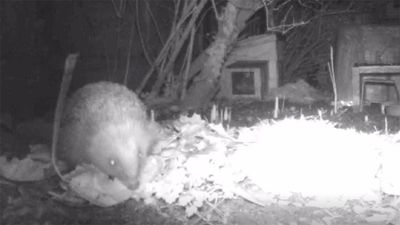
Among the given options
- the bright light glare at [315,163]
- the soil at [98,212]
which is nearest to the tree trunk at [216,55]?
the bright light glare at [315,163]

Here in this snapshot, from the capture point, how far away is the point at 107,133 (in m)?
5.30

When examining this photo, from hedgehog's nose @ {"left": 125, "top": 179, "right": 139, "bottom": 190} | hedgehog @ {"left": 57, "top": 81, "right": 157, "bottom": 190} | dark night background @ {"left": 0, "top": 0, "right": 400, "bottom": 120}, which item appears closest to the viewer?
hedgehog's nose @ {"left": 125, "top": 179, "right": 139, "bottom": 190}

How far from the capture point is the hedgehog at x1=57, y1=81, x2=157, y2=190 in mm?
5062

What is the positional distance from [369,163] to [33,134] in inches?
176

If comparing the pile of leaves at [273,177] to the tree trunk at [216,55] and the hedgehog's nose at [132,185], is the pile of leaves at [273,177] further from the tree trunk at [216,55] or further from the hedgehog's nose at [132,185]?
the tree trunk at [216,55]

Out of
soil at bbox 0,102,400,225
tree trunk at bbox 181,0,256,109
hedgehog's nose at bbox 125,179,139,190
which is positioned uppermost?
tree trunk at bbox 181,0,256,109

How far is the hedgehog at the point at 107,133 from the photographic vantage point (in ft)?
16.6

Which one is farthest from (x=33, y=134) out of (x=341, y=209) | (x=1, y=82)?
(x=341, y=209)

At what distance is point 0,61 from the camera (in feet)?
25.1

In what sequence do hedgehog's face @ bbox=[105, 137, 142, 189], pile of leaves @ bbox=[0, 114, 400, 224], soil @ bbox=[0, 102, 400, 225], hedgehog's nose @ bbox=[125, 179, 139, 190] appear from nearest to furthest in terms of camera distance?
1. soil @ bbox=[0, 102, 400, 225]
2. pile of leaves @ bbox=[0, 114, 400, 224]
3. hedgehog's nose @ bbox=[125, 179, 139, 190]
4. hedgehog's face @ bbox=[105, 137, 142, 189]

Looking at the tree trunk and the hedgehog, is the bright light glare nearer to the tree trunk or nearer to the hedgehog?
the hedgehog

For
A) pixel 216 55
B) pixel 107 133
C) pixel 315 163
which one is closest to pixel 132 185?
pixel 107 133

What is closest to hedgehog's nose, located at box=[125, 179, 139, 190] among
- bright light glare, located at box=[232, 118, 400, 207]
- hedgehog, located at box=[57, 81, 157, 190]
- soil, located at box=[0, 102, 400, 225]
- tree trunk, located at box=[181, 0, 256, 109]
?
hedgehog, located at box=[57, 81, 157, 190]

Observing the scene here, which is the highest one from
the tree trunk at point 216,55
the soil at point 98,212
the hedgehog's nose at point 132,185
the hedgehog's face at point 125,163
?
the tree trunk at point 216,55
